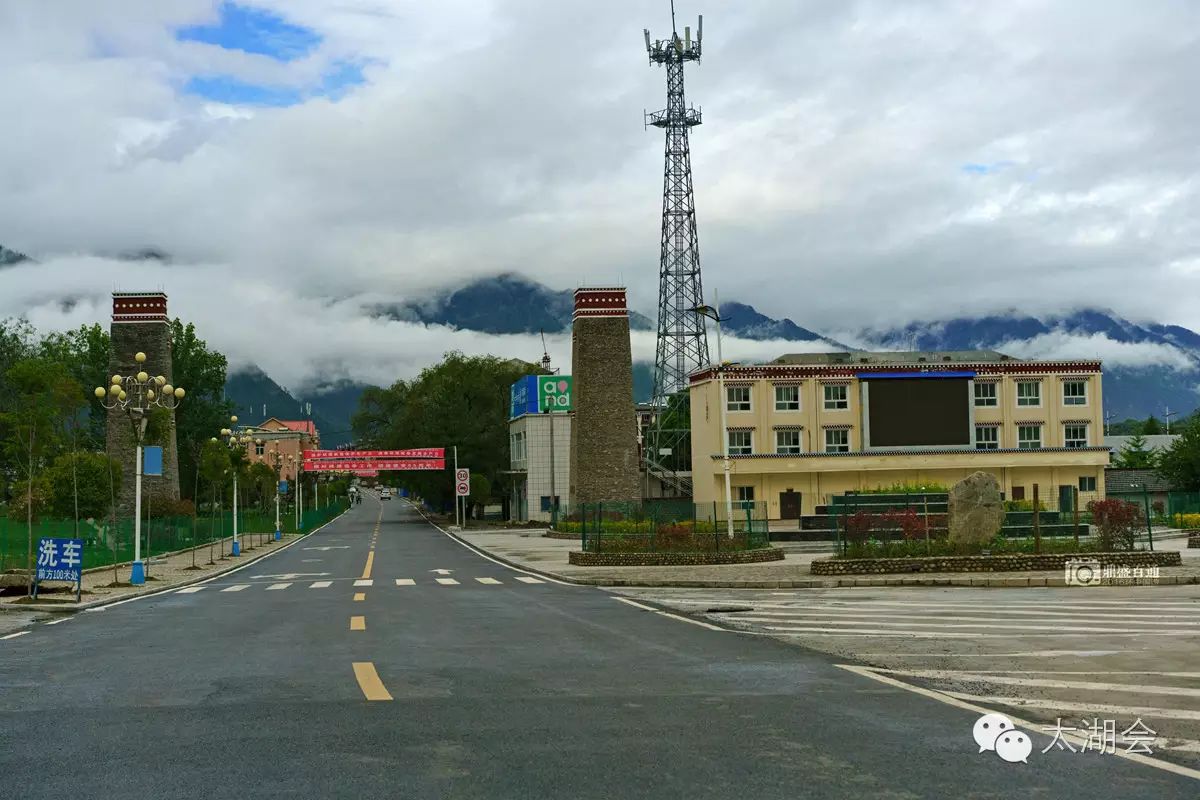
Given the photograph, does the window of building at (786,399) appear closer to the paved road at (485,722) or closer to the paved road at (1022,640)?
the paved road at (1022,640)

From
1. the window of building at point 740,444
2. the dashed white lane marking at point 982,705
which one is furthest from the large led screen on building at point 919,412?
the dashed white lane marking at point 982,705

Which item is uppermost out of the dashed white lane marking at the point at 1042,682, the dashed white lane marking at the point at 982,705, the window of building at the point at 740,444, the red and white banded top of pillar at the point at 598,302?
the red and white banded top of pillar at the point at 598,302

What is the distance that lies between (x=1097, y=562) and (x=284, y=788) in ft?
80.7

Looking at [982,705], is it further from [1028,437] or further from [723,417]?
[1028,437]

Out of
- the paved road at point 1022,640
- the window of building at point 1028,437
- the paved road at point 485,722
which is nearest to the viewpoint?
the paved road at point 485,722

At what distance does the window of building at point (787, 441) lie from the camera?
7391cm

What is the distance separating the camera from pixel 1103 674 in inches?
445

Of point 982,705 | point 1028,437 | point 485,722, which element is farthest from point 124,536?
point 1028,437

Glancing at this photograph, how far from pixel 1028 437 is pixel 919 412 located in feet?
26.7

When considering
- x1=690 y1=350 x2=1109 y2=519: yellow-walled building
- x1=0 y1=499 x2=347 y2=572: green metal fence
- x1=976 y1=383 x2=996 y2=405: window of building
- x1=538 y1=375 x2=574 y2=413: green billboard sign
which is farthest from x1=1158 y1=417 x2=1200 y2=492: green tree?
x1=0 y1=499 x2=347 y2=572: green metal fence

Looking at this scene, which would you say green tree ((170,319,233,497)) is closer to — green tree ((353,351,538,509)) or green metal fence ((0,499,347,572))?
green tree ((353,351,538,509))

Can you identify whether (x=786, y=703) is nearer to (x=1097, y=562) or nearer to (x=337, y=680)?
(x=337, y=680)

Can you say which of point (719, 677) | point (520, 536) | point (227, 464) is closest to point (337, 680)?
point (719, 677)

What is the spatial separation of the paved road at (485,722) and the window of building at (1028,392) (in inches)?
2629
